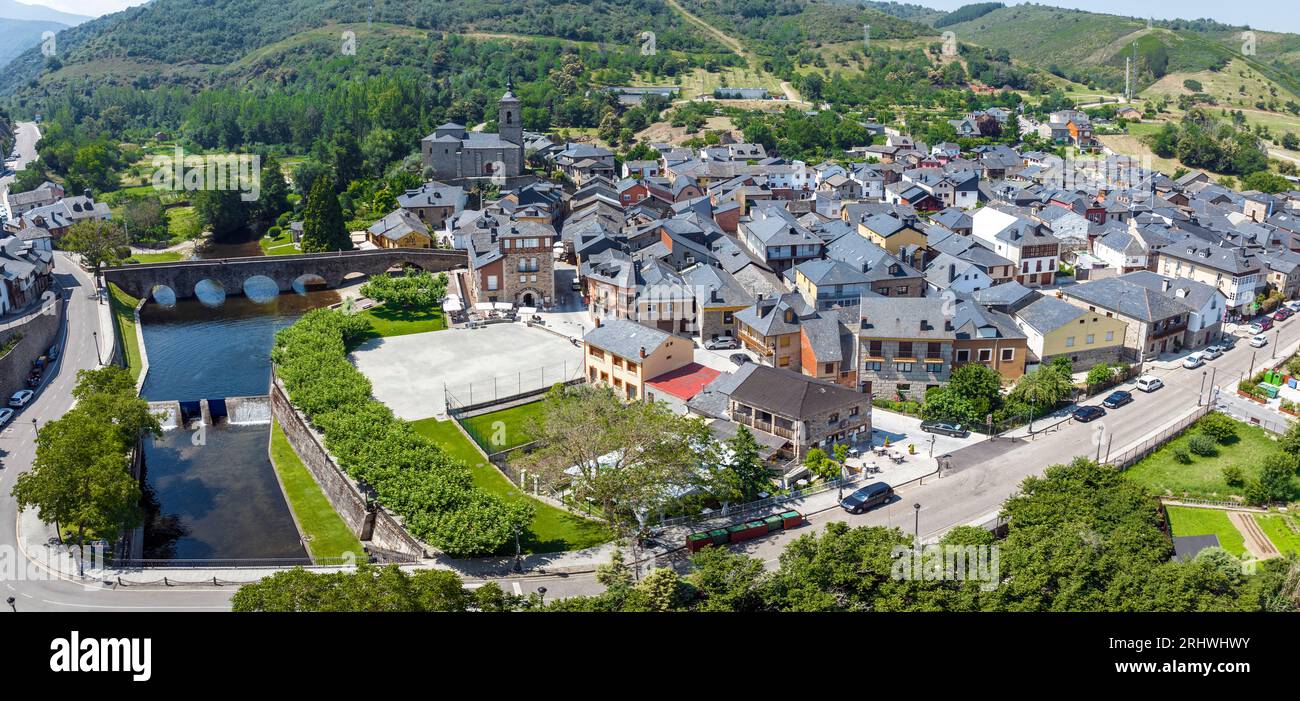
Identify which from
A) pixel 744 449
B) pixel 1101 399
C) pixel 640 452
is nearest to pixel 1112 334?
pixel 1101 399

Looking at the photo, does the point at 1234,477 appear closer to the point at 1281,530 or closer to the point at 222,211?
the point at 1281,530

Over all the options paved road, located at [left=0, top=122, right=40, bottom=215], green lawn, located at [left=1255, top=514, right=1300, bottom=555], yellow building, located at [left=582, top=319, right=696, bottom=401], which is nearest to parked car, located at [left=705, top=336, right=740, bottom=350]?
yellow building, located at [left=582, top=319, right=696, bottom=401]

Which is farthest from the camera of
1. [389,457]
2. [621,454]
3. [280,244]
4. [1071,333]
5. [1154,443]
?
[280,244]

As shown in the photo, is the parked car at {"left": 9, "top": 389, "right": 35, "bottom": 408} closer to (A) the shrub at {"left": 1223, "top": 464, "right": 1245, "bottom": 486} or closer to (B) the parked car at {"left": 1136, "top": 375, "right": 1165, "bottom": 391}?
(A) the shrub at {"left": 1223, "top": 464, "right": 1245, "bottom": 486}

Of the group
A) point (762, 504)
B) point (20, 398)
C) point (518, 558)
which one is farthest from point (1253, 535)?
point (20, 398)

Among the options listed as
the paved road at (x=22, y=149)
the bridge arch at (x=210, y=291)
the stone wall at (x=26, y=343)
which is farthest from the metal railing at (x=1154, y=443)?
the paved road at (x=22, y=149)
